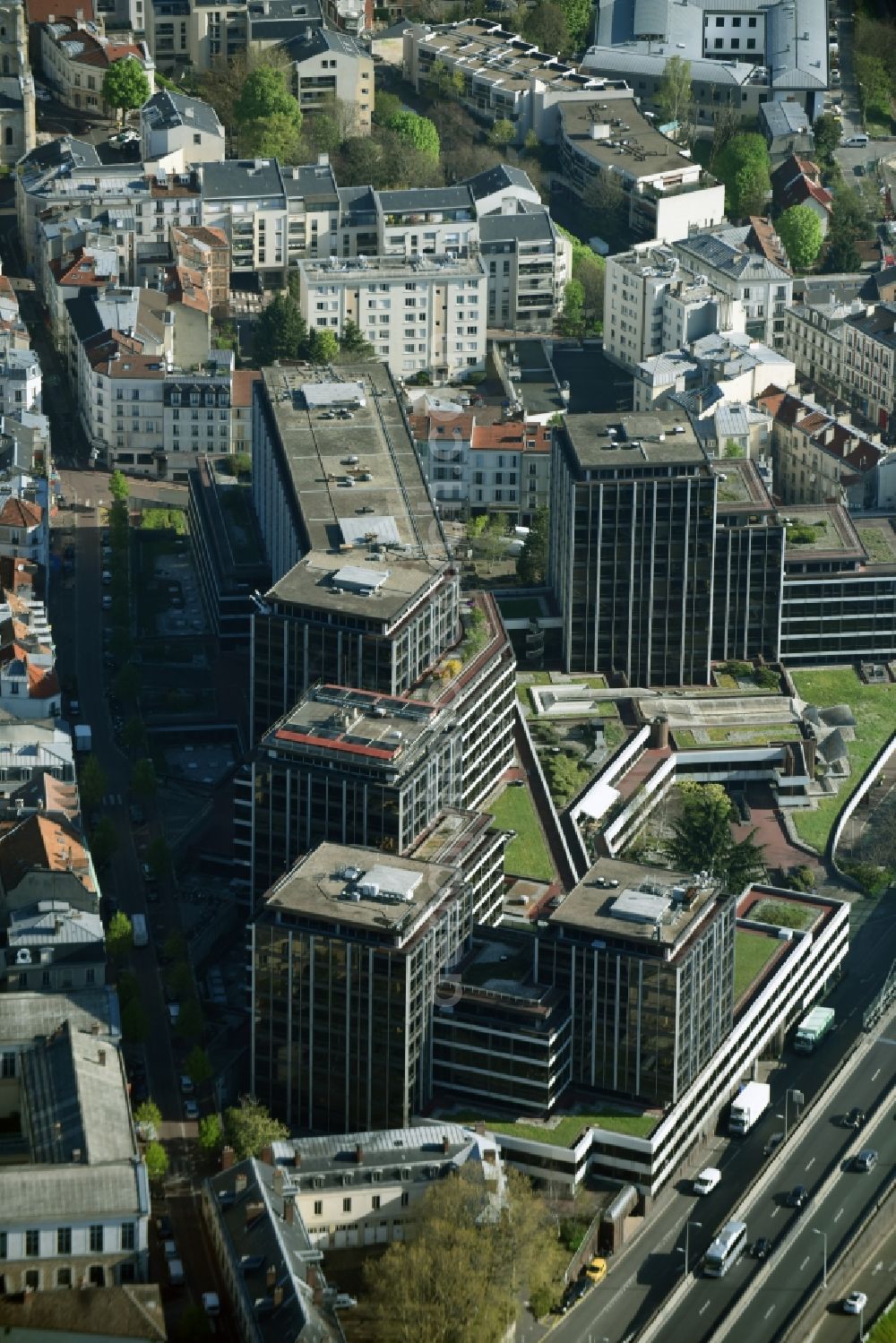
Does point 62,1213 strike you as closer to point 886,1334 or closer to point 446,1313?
point 446,1313

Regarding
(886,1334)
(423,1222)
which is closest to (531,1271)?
(423,1222)

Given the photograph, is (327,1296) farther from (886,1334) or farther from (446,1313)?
(886,1334)

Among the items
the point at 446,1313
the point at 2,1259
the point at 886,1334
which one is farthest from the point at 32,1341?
the point at 886,1334

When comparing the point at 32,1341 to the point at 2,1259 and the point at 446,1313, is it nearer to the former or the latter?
the point at 2,1259

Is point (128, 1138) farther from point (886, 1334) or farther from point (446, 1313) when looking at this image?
point (886, 1334)

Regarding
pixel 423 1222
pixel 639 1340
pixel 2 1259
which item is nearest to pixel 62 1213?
Answer: pixel 2 1259

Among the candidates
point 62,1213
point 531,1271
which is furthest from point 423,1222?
point 62,1213
